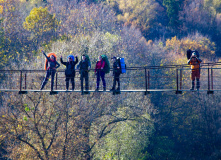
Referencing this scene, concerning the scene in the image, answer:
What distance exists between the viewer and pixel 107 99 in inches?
1005

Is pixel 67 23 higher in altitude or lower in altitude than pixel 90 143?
higher

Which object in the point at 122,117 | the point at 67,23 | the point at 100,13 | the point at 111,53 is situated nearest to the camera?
the point at 122,117

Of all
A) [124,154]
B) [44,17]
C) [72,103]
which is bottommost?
[124,154]

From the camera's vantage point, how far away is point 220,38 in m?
49.7

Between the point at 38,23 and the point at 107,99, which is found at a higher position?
the point at 38,23

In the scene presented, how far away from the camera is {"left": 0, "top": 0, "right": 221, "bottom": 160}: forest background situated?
22.0 meters

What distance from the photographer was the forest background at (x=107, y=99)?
22.0 metres

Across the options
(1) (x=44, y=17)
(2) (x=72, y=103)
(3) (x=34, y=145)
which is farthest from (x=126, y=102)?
(1) (x=44, y=17)

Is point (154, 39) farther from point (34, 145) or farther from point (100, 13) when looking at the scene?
point (34, 145)

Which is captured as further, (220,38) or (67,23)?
(220,38)

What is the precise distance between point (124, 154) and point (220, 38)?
26.2 metres

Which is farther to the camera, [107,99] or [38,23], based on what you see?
[38,23]

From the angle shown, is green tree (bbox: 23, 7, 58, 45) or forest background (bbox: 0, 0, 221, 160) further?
green tree (bbox: 23, 7, 58, 45)

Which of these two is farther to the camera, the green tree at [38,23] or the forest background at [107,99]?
the green tree at [38,23]
